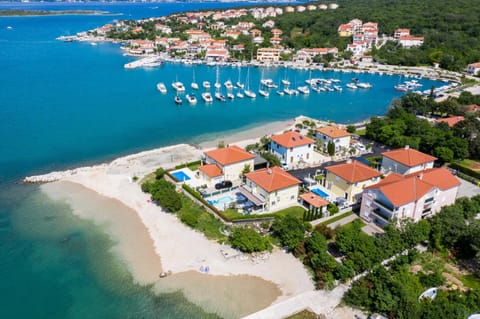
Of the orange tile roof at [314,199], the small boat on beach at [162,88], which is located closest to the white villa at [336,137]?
the orange tile roof at [314,199]

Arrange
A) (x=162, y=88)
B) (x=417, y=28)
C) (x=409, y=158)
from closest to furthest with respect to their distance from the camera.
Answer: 1. (x=409, y=158)
2. (x=162, y=88)
3. (x=417, y=28)

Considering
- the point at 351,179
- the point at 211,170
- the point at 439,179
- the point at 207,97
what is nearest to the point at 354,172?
the point at 351,179

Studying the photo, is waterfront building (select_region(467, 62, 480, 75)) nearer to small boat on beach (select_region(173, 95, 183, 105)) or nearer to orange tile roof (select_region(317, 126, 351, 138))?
orange tile roof (select_region(317, 126, 351, 138))

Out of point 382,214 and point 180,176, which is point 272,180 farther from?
point 180,176

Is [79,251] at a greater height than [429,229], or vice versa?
[429,229]

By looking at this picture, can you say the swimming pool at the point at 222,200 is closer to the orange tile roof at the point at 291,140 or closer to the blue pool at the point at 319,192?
the blue pool at the point at 319,192

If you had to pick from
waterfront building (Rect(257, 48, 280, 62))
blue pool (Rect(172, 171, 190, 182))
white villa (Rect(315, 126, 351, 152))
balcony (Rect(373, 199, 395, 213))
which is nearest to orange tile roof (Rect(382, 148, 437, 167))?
white villa (Rect(315, 126, 351, 152))

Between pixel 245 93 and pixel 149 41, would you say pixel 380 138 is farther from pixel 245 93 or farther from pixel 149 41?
pixel 149 41

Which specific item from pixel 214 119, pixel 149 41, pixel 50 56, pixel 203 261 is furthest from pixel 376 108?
pixel 50 56
